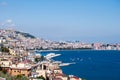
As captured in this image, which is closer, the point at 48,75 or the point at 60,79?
the point at 60,79

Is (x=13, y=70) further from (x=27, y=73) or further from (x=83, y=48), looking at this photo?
(x=83, y=48)

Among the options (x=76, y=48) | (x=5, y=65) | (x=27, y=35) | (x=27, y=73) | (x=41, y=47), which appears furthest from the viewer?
(x=27, y=35)

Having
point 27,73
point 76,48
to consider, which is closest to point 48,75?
point 27,73

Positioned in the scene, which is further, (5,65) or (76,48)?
(76,48)

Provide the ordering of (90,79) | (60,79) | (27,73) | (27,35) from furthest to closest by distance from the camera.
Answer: (27,35), (90,79), (27,73), (60,79)

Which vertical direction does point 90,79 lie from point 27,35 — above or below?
below

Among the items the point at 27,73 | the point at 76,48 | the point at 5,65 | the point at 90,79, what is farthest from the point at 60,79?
the point at 76,48

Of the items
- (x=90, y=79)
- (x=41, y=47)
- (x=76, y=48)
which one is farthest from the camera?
(x=76, y=48)

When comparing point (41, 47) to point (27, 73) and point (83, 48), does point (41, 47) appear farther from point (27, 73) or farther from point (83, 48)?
point (27, 73)

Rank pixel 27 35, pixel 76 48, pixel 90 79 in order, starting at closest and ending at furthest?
pixel 90 79 → pixel 76 48 → pixel 27 35
